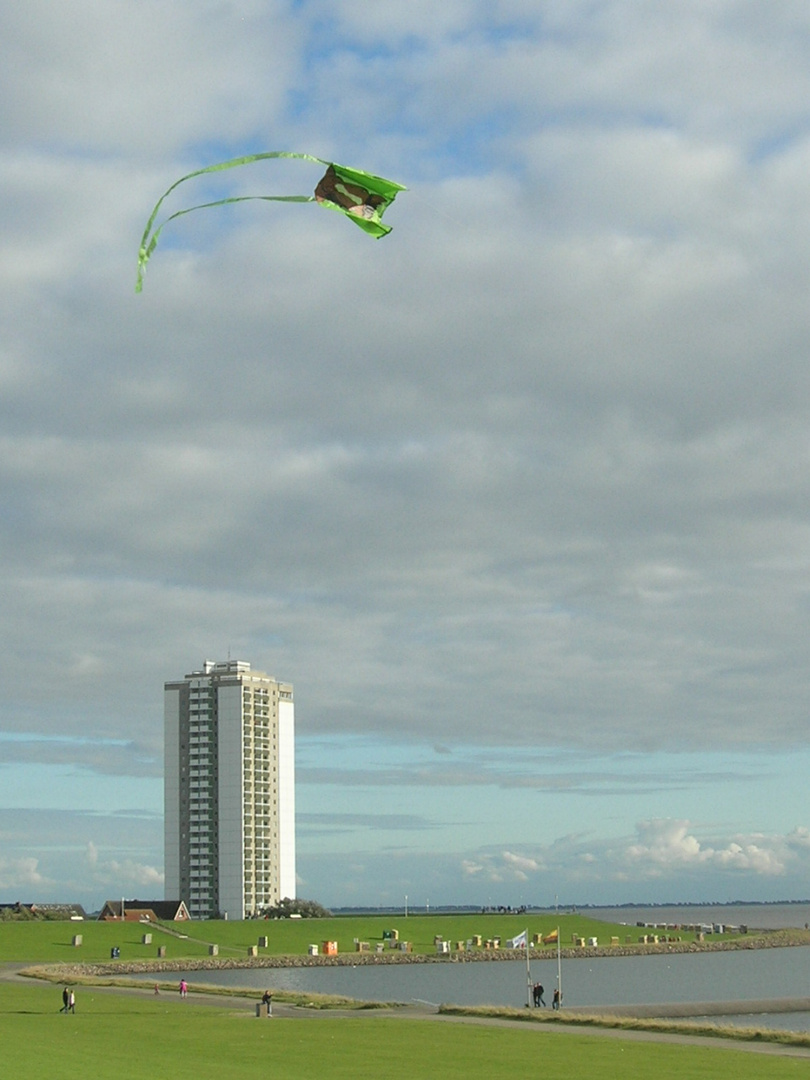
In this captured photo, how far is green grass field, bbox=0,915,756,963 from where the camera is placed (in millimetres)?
131125

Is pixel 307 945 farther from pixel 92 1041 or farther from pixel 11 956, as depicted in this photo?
pixel 92 1041

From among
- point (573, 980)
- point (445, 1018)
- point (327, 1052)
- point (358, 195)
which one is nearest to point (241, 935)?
point (573, 980)

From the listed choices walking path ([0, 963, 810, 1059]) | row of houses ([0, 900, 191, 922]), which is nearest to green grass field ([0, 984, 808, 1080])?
walking path ([0, 963, 810, 1059])

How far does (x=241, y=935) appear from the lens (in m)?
155

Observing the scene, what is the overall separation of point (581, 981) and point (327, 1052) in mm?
69968

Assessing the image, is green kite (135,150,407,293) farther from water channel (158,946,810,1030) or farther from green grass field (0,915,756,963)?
green grass field (0,915,756,963)

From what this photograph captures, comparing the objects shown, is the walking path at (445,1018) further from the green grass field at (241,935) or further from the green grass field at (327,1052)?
the green grass field at (241,935)

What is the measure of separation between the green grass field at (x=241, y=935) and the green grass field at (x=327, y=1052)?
67597 mm

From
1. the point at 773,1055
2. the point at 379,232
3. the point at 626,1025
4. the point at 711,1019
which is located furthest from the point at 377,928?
the point at 379,232

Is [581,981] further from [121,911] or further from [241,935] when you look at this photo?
[121,911]

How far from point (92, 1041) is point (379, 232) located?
38.6 meters

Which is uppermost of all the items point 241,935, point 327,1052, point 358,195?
point 358,195

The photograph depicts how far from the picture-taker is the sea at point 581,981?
295ft

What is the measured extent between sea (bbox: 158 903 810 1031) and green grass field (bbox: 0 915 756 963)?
14.1 m
